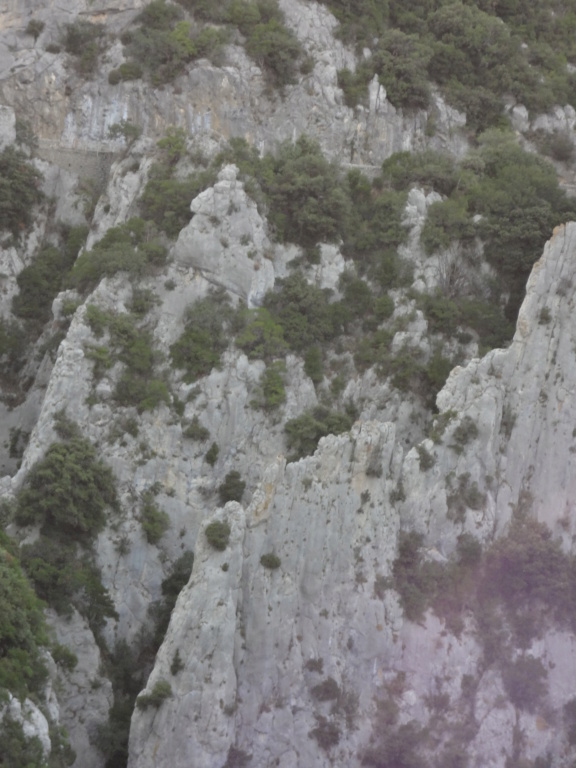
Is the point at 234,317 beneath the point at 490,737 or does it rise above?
above

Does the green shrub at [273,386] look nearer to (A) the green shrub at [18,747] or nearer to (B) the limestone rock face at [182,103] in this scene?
(B) the limestone rock face at [182,103]

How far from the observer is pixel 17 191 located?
52312mm

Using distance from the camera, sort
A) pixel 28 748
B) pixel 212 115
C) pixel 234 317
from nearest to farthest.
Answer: pixel 28 748
pixel 234 317
pixel 212 115

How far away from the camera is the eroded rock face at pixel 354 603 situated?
40406 millimetres

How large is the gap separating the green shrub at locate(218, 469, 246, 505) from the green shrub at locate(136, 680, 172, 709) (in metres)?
7.89

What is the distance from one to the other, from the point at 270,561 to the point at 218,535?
197cm

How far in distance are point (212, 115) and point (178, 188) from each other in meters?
7.62

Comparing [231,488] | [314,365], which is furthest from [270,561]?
[314,365]

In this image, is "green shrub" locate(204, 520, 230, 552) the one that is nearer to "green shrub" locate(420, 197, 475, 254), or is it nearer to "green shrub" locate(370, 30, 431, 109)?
"green shrub" locate(420, 197, 475, 254)

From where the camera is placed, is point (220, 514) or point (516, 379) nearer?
point (220, 514)

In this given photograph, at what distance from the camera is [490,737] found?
138ft

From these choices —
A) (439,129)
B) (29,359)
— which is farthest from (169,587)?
(439,129)

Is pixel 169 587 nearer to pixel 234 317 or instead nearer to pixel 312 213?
pixel 234 317

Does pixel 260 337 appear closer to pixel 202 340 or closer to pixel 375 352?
pixel 202 340
